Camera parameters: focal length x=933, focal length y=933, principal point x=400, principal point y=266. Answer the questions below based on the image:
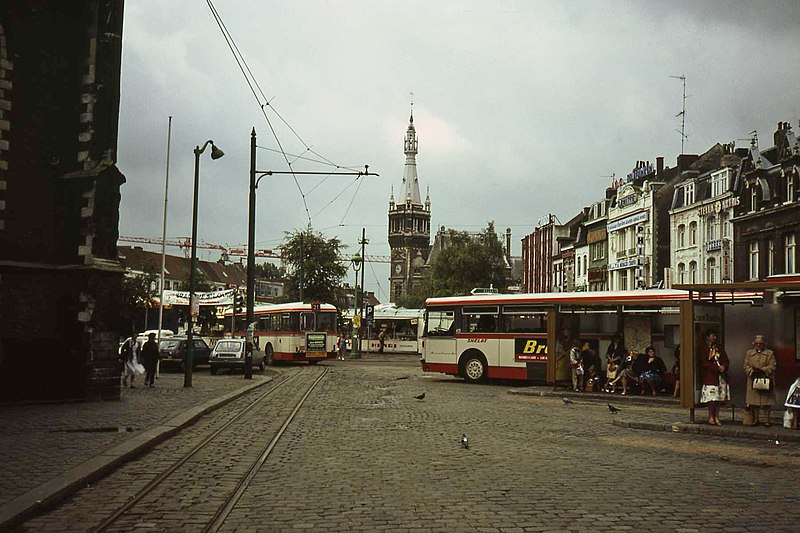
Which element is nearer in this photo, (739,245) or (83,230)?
(83,230)

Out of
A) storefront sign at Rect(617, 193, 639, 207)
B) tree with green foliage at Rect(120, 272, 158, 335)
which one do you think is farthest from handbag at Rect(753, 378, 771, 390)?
storefront sign at Rect(617, 193, 639, 207)

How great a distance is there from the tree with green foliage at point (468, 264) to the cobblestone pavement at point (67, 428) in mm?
59440

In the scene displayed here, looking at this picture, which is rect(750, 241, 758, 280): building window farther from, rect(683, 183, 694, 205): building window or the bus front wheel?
the bus front wheel

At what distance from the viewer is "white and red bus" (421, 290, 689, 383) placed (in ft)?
87.2

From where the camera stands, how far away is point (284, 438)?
14516 millimetres

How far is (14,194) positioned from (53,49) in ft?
11.2

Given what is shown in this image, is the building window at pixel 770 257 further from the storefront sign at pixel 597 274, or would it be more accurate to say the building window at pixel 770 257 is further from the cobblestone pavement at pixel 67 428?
the cobblestone pavement at pixel 67 428

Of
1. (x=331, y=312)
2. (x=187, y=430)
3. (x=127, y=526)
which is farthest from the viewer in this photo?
(x=331, y=312)

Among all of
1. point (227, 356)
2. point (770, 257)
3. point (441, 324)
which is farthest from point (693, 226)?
point (227, 356)

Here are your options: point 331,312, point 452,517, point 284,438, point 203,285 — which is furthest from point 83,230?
point 203,285

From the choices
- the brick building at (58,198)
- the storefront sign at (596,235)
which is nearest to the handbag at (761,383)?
the brick building at (58,198)

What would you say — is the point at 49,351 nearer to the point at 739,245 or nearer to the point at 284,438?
the point at 284,438

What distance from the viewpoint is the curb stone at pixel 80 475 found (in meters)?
7.93

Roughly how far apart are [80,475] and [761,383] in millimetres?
11312
